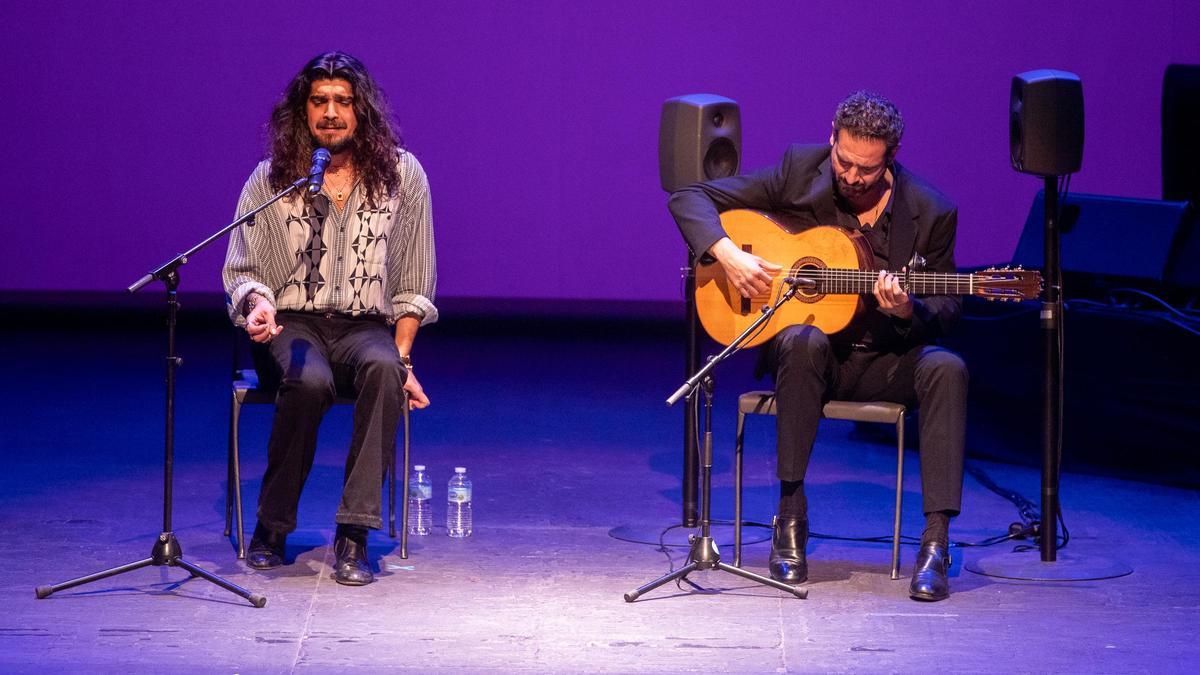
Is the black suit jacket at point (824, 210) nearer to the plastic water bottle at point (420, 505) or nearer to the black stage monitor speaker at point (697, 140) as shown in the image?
the black stage monitor speaker at point (697, 140)

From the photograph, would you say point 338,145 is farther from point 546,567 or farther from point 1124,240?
point 1124,240

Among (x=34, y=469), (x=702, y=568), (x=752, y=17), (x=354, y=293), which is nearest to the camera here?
(x=702, y=568)

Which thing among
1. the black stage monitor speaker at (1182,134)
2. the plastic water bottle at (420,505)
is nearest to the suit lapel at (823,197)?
the plastic water bottle at (420,505)

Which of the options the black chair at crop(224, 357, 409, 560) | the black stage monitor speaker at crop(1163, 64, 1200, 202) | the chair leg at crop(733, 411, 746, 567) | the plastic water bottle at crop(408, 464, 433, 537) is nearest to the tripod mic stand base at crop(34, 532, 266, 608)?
the black chair at crop(224, 357, 409, 560)

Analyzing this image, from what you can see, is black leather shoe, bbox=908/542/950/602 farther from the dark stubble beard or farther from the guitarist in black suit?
the dark stubble beard

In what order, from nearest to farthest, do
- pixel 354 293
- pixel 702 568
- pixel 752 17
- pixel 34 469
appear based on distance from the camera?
pixel 702 568 → pixel 354 293 → pixel 34 469 → pixel 752 17

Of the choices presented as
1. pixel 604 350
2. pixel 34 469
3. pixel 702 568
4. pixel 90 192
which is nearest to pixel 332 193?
pixel 702 568

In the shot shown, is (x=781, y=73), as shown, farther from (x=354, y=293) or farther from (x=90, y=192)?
(x=354, y=293)

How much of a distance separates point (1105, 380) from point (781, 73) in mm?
3706

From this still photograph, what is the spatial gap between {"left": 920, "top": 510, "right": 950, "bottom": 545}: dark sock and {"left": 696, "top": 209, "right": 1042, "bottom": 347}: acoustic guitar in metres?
0.56

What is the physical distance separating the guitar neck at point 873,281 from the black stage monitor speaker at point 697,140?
0.60 m

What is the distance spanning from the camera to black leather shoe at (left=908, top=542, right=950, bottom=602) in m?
3.83

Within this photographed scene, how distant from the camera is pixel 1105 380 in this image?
5.52m

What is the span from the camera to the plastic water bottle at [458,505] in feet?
15.2
